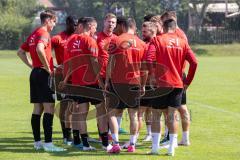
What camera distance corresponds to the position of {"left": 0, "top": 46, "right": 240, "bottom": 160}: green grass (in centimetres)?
1101

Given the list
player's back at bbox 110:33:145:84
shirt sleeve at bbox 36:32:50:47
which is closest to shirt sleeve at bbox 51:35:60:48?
shirt sleeve at bbox 36:32:50:47

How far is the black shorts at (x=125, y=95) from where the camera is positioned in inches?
Result: 445

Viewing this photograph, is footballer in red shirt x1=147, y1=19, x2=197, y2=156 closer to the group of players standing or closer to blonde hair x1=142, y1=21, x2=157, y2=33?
the group of players standing

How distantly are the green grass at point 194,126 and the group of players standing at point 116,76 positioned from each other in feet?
1.32

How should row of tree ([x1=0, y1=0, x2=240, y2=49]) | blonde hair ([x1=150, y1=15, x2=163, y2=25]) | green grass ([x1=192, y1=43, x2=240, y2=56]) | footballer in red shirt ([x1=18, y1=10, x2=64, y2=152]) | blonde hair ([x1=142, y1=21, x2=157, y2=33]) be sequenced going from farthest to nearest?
row of tree ([x1=0, y1=0, x2=240, y2=49]), green grass ([x1=192, y1=43, x2=240, y2=56]), blonde hair ([x1=150, y1=15, x2=163, y2=25]), blonde hair ([x1=142, y1=21, x2=157, y2=33]), footballer in red shirt ([x1=18, y1=10, x2=64, y2=152])

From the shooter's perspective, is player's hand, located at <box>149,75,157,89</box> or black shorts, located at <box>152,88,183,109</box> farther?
player's hand, located at <box>149,75,157,89</box>

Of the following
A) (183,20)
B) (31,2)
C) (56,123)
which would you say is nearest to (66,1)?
(31,2)

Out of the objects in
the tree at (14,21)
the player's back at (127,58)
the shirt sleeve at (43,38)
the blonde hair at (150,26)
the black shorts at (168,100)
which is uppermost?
the blonde hair at (150,26)

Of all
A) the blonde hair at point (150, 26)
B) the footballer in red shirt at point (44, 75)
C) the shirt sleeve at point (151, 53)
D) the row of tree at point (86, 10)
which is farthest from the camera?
the row of tree at point (86, 10)

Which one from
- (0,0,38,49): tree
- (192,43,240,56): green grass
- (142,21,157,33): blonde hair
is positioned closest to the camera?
(142,21,157,33): blonde hair

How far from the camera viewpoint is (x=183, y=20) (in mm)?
82625

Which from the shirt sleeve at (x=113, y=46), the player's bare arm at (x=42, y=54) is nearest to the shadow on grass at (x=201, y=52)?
the shirt sleeve at (x=113, y=46)

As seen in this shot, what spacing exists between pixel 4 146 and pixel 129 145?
2.24 meters

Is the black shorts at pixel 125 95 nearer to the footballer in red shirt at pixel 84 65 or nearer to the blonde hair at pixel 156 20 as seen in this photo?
the footballer in red shirt at pixel 84 65
